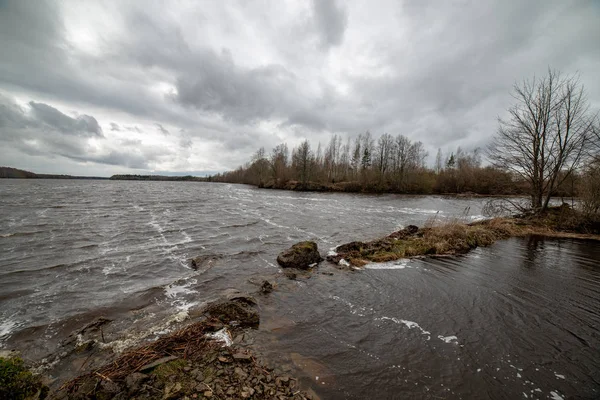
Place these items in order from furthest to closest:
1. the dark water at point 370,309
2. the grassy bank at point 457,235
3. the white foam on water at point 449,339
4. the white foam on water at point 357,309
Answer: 1. the grassy bank at point 457,235
2. the white foam on water at point 357,309
3. the white foam on water at point 449,339
4. the dark water at point 370,309

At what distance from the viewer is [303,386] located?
3.99 m

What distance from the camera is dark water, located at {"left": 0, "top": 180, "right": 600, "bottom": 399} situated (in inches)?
170

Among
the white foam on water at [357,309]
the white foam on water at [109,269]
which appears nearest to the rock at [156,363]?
the white foam on water at [357,309]

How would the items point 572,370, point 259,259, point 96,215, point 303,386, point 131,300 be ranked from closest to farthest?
point 303,386
point 572,370
point 131,300
point 259,259
point 96,215

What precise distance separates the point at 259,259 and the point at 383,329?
714 centimetres

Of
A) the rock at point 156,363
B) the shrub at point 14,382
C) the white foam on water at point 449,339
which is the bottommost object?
the white foam on water at point 449,339

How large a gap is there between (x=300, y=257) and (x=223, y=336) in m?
5.50

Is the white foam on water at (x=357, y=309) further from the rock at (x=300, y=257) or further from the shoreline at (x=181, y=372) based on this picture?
the rock at (x=300, y=257)

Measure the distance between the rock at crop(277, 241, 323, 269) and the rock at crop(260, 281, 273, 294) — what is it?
2.11 meters

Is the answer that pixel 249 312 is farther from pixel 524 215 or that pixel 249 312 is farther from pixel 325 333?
pixel 524 215

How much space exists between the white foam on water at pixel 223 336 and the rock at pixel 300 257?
198 inches


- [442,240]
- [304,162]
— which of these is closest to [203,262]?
[442,240]

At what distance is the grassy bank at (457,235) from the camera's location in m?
11.6

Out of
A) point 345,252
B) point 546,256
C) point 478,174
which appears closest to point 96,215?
point 345,252
